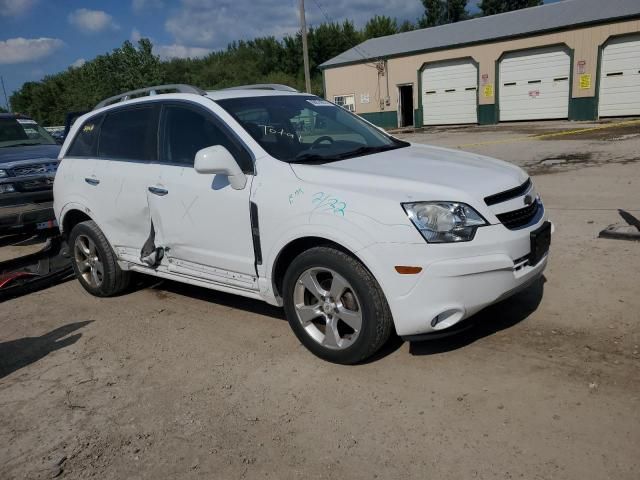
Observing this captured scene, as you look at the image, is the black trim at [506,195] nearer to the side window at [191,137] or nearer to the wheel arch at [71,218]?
the side window at [191,137]

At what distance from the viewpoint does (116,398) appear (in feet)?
11.4

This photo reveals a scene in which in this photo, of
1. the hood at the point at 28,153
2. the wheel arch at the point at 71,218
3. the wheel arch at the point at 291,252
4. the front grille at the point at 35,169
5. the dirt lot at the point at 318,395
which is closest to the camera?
the dirt lot at the point at 318,395

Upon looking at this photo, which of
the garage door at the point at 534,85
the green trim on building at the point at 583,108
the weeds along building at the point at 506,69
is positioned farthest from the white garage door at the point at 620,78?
the garage door at the point at 534,85

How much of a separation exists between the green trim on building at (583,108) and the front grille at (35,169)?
23179mm

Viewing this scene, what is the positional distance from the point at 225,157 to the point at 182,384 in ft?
5.02

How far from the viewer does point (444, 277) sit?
3113 mm

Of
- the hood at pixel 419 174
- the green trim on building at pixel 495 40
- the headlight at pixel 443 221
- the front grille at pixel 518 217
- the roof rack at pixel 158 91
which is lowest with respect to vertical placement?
the front grille at pixel 518 217

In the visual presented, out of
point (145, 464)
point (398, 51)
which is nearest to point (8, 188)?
point (145, 464)

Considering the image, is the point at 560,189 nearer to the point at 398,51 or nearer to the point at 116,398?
the point at 116,398

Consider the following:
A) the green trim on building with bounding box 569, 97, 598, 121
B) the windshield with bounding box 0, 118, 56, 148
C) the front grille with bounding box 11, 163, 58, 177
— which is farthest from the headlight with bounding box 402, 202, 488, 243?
the green trim on building with bounding box 569, 97, 598, 121

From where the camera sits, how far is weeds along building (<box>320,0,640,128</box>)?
23.5m

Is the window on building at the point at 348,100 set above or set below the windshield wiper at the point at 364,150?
above

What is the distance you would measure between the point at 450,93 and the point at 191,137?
27.0 meters

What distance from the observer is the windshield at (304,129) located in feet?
13.0
